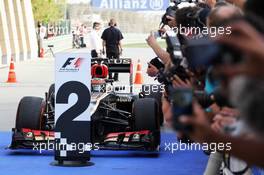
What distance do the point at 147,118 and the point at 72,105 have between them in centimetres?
134

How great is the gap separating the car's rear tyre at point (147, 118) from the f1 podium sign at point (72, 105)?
1073mm

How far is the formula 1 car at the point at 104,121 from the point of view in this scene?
28.3ft

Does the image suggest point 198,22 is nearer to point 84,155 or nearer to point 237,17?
point 237,17

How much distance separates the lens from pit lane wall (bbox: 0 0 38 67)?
28672 mm

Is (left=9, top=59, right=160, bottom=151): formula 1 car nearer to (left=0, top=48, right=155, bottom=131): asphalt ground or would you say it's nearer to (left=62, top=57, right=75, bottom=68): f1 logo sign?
(left=62, top=57, right=75, bottom=68): f1 logo sign

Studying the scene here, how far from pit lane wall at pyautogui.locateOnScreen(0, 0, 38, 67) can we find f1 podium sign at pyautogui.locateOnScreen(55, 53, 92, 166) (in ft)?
63.9

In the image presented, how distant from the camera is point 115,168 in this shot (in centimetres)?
795

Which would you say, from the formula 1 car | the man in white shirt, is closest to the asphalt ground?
the formula 1 car

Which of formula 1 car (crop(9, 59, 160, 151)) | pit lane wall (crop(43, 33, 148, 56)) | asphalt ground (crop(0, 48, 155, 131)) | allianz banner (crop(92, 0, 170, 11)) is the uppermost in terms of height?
allianz banner (crop(92, 0, 170, 11))

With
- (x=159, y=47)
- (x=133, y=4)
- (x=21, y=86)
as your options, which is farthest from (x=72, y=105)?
(x=133, y=4)

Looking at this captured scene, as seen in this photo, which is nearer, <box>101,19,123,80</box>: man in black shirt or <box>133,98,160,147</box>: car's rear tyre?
<box>133,98,160,147</box>: car's rear tyre

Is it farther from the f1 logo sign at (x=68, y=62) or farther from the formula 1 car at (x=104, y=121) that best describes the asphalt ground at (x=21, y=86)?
the f1 logo sign at (x=68, y=62)

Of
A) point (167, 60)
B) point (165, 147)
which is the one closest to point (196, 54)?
point (167, 60)

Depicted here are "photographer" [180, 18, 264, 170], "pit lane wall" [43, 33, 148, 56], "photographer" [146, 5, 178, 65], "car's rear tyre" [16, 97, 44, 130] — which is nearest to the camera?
"photographer" [180, 18, 264, 170]
